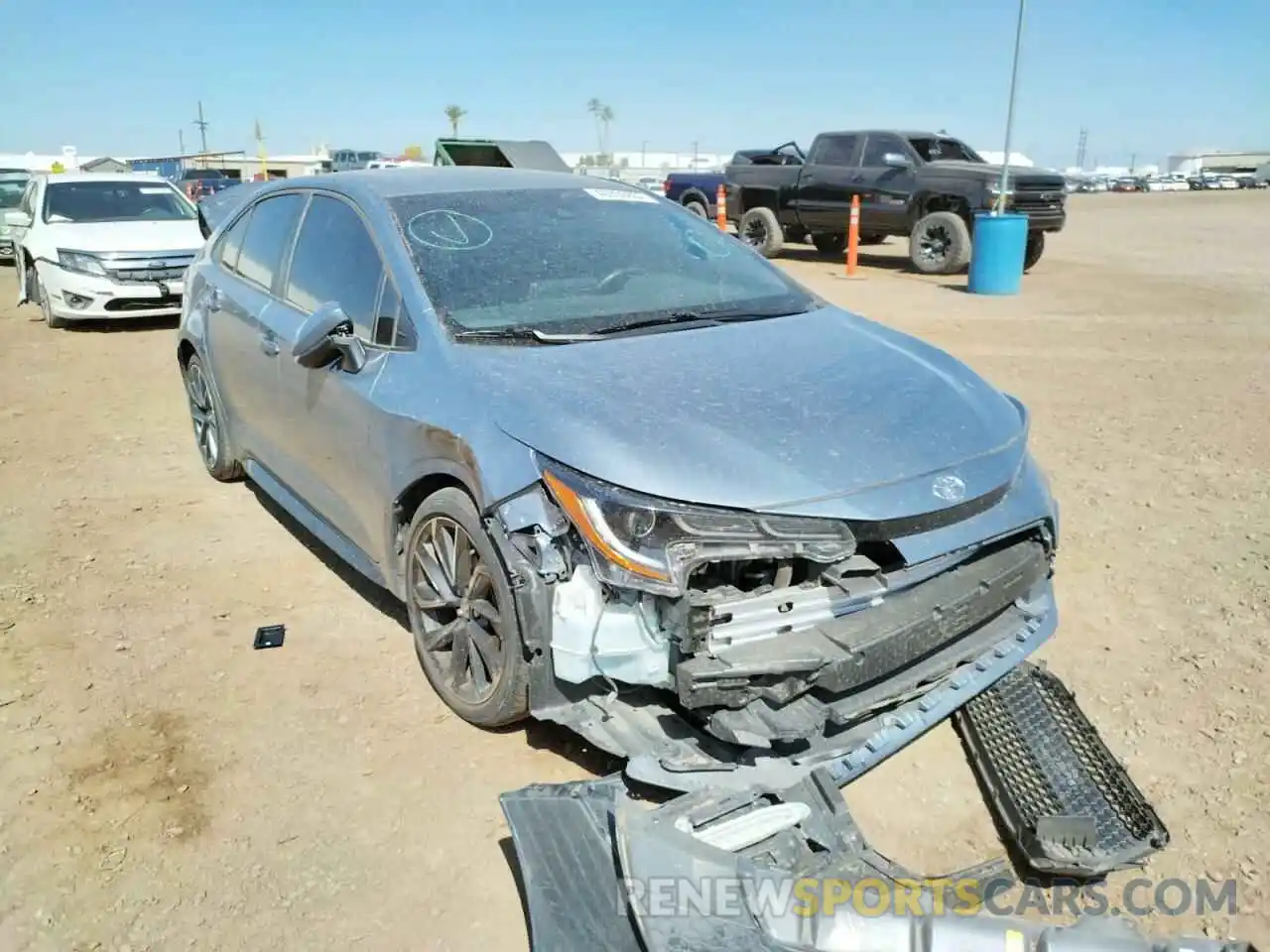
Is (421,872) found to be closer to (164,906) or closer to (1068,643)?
(164,906)

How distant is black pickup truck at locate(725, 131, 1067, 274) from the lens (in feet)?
45.5

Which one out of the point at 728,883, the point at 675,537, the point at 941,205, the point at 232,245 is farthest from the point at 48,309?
the point at 941,205

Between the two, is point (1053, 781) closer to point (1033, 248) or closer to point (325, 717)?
point (325, 717)

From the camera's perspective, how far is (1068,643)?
12.1ft

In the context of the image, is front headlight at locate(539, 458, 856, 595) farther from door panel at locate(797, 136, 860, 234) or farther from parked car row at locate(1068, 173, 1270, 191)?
parked car row at locate(1068, 173, 1270, 191)

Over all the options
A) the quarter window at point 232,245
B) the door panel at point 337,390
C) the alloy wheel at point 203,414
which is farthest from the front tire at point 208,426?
the door panel at point 337,390

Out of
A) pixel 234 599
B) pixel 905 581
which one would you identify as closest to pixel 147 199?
pixel 234 599

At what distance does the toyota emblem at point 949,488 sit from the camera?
266 centimetres

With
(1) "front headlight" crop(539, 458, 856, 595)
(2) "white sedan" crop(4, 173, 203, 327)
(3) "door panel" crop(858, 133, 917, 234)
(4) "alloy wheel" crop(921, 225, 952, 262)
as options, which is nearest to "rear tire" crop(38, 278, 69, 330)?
(2) "white sedan" crop(4, 173, 203, 327)

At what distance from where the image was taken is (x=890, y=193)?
14.7m

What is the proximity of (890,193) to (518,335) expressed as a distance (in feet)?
41.8

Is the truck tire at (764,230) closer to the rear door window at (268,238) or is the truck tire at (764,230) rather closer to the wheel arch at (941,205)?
the wheel arch at (941,205)

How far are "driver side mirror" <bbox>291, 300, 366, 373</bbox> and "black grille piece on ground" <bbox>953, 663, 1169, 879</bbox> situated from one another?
2.38 meters

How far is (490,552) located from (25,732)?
1.76 metres
